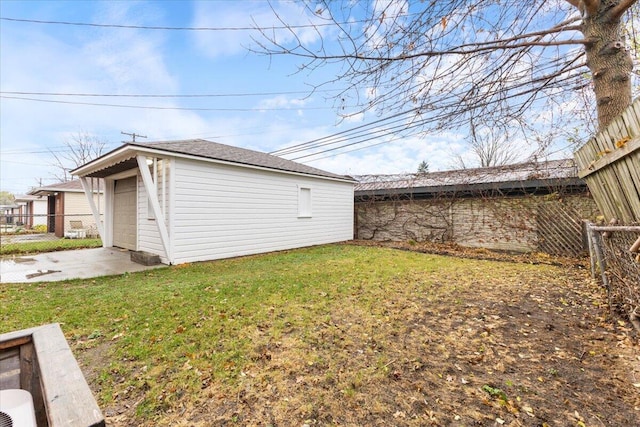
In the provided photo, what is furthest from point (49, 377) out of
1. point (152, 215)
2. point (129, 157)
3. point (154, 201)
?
point (152, 215)

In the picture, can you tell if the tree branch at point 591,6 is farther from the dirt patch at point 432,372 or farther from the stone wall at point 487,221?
the stone wall at point 487,221

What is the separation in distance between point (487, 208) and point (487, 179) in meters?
1.09

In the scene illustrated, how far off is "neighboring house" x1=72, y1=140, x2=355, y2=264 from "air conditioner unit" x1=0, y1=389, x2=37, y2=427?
5.77 m

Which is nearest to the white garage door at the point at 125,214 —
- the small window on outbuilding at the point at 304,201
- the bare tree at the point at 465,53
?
the small window on outbuilding at the point at 304,201

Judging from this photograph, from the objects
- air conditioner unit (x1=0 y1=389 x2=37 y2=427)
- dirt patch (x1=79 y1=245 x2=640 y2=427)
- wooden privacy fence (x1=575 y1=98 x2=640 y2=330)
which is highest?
wooden privacy fence (x1=575 y1=98 x2=640 y2=330)

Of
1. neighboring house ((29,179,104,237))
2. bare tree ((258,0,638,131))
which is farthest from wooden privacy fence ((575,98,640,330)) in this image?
neighboring house ((29,179,104,237))

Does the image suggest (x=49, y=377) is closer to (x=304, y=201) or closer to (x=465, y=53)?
(x=465, y=53)

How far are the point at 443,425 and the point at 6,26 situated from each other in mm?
12504

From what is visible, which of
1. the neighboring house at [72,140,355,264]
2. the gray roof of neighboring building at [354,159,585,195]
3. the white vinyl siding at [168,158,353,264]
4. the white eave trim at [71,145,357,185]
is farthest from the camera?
the gray roof of neighboring building at [354,159,585,195]

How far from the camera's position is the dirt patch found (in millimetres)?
1852

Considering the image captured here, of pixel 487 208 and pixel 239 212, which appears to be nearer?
pixel 239 212

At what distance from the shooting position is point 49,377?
1104mm

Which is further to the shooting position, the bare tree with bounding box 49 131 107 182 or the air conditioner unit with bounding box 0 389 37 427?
the bare tree with bounding box 49 131 107 182

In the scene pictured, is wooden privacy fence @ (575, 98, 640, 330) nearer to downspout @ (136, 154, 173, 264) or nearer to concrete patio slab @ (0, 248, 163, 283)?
downspout @ (136, 154, 173, 264)
